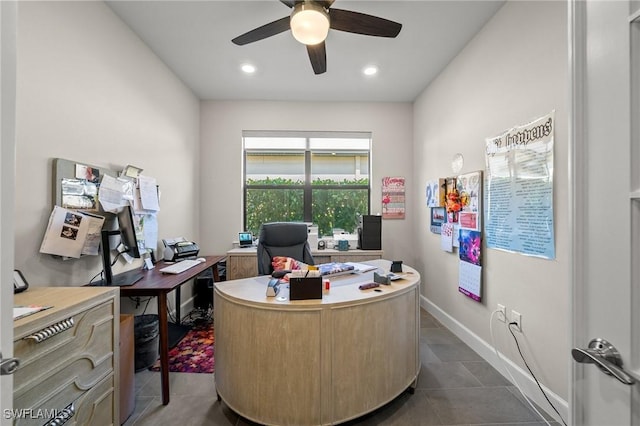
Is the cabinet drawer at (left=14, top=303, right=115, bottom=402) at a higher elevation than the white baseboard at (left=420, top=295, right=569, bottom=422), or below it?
higher

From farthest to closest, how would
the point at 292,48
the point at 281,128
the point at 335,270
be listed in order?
the point at 281,128 < the point at 292,48 < the point at 335,270

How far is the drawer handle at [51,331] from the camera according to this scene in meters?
1.00

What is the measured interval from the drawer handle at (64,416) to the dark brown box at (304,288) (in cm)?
106

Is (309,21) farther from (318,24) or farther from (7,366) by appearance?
(7,366)

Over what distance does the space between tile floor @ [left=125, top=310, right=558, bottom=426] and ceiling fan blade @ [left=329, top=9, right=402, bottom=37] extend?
2591mm

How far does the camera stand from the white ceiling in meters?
2.12

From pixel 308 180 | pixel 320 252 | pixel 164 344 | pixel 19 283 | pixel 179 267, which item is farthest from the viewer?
pixel 308 180

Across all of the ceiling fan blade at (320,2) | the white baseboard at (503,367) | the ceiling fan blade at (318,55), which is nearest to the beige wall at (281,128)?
the white baseboard at (503,367)

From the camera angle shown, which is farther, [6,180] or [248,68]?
[248,68]

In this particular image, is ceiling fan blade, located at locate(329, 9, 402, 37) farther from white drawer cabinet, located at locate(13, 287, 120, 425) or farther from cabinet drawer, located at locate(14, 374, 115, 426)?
cabinet drawer, located at locate(14, 374, 115, 426)

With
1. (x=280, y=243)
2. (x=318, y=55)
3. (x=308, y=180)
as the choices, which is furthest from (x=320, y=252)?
(x=318, y=55)

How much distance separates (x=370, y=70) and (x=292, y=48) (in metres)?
0.94

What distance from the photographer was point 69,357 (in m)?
1.16

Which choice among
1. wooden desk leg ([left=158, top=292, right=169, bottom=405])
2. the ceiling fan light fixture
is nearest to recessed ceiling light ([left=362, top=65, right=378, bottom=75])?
the ceiling fan light fixture
